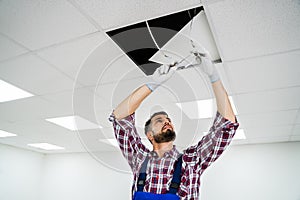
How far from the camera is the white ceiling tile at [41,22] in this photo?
1.54 metres

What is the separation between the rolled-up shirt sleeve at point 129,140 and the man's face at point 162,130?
11 cm

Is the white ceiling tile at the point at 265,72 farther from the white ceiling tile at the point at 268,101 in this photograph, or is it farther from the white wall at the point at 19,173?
the white wall at the point at 19,173

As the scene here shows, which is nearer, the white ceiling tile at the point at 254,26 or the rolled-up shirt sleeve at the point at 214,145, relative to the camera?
the rolled-up shirt sleeve at the point at 214,145

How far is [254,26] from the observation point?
163cm

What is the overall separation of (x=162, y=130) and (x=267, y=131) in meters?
3.13

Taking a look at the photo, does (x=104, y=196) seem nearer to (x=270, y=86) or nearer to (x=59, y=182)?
(x=59, y=182)

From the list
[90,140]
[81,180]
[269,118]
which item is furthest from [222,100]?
[81,180]

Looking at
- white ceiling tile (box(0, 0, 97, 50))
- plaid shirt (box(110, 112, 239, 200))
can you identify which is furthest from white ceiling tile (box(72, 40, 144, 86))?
plaid shirt (box(110, 112, 239, 200))

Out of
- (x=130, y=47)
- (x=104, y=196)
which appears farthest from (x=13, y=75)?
(x=104, y=196)

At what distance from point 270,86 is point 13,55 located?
7.69 ft

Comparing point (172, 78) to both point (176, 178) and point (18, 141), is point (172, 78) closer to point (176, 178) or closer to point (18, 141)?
point (176, 178)

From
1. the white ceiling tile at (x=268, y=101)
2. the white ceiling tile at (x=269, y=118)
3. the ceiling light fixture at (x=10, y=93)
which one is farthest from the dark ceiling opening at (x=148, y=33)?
the white ceiling tile at (x=269, y=118)

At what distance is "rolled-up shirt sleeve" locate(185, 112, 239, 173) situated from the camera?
1094 mm

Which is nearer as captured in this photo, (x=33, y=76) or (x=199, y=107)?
(x=33, y=76)
